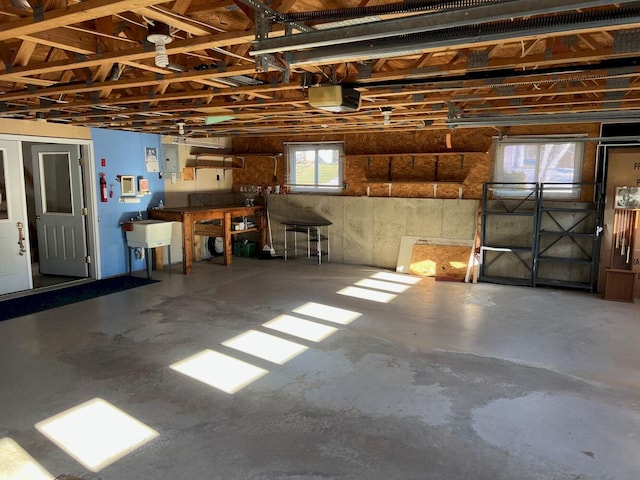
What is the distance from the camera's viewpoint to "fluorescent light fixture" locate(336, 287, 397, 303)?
5.94m

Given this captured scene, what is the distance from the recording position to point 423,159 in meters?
7.64

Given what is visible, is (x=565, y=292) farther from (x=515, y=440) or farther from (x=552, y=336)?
(x=515, y=440)

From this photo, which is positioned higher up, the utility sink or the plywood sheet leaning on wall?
the utility sink

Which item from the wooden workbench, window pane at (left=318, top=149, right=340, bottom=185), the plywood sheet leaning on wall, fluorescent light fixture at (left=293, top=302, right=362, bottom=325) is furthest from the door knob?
the plywood sheet leaning on wall

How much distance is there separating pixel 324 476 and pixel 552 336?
3.20 m

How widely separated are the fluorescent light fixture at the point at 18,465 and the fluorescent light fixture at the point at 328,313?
304 cm

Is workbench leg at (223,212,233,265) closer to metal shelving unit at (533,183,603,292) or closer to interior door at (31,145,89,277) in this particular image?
interior door at (31,145,89,277)

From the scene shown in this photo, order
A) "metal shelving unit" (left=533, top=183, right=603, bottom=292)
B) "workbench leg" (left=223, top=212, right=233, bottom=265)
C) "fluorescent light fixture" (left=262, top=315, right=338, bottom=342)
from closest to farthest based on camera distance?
"fluorescent light fixture" (left=262, top=315, right=338, bottom=342)
"metal shelving unit" (left=533, top=183, right=603, bottom=292)
"workbench leg" (left=223, top=212, right=233, bottom=265)

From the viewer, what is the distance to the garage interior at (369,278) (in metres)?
2.45

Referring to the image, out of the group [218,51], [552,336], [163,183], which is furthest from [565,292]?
[163,183]

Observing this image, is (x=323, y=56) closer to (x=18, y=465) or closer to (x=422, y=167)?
(x=18, y=465)

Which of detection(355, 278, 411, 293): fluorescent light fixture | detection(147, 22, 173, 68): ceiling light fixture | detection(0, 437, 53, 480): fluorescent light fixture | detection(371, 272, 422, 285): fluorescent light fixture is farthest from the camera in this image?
detection(371, 272, 422, 285): fluorescent light fixture

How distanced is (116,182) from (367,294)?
4212 millimetres

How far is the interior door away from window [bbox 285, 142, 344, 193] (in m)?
3.76
